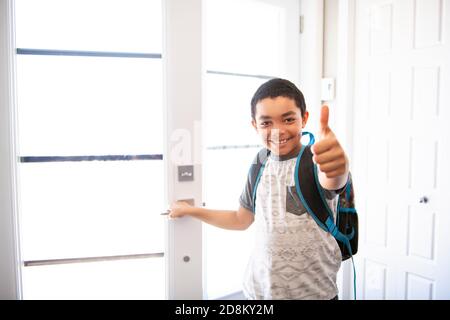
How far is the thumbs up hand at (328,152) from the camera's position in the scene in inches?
24.0

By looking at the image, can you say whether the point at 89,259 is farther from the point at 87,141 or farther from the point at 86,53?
the point at 86,53

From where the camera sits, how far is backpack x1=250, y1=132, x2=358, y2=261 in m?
0.72

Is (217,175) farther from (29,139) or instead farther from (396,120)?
(396,120)

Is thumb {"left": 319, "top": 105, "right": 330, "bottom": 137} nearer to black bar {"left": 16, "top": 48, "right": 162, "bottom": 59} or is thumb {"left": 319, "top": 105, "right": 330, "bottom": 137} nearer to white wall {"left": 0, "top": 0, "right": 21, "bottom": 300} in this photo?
black bar {"left": 16, "top": 48, "right": 162, "bottom": 59}

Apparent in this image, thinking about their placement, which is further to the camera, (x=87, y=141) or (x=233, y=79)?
(x=233, y=79)

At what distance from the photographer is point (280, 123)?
75 centimetres

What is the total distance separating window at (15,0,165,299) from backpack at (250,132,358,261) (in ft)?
2.20

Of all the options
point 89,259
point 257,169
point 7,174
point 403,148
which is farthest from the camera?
point 403,148

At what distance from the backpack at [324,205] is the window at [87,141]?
0.67 m

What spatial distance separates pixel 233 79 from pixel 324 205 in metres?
0.81

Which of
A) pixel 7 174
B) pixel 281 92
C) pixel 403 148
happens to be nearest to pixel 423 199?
pixel 403 148

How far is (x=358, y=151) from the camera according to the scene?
1646mm

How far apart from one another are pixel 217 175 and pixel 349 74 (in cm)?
86

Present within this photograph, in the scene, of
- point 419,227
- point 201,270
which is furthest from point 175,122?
point 419,227
